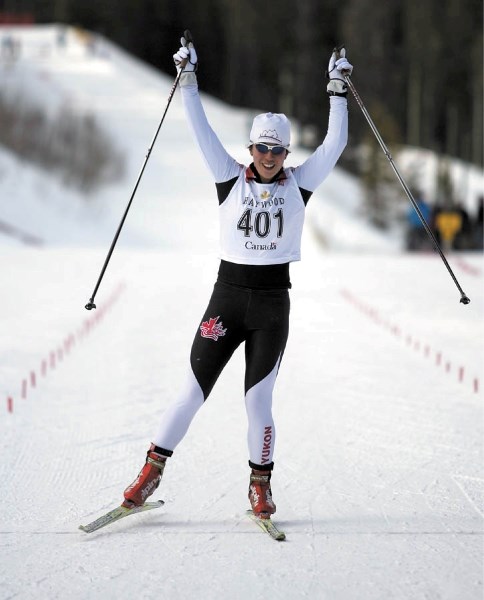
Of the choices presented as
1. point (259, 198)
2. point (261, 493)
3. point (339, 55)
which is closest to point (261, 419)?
point (261, 493)

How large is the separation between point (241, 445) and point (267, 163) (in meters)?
1.93

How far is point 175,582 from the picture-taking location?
12.0 ft

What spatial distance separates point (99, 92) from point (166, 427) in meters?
46.1

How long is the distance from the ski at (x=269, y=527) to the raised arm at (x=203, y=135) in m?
1.44

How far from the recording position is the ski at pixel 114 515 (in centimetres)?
422

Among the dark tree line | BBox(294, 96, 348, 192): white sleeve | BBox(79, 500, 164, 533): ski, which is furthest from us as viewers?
the dark tree line

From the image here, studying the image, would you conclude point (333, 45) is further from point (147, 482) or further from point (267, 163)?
point (147, 482)

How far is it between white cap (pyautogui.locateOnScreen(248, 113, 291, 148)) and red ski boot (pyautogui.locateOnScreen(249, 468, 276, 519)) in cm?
141

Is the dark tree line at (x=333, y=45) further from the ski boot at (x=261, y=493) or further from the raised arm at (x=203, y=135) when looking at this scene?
the ski boot at (x=261, y=493)

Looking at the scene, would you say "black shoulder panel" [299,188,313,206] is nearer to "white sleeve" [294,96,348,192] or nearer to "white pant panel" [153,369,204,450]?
"white sleeve" [294,96,348,192]

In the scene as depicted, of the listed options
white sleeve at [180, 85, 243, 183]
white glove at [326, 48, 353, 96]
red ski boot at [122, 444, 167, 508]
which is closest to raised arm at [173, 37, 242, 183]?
white sleeve at [180, 85, 243, 183]

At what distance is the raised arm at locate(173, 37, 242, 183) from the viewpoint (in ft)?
14.5

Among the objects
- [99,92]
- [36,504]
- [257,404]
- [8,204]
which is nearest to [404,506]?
[257,404]

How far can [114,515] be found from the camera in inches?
170
